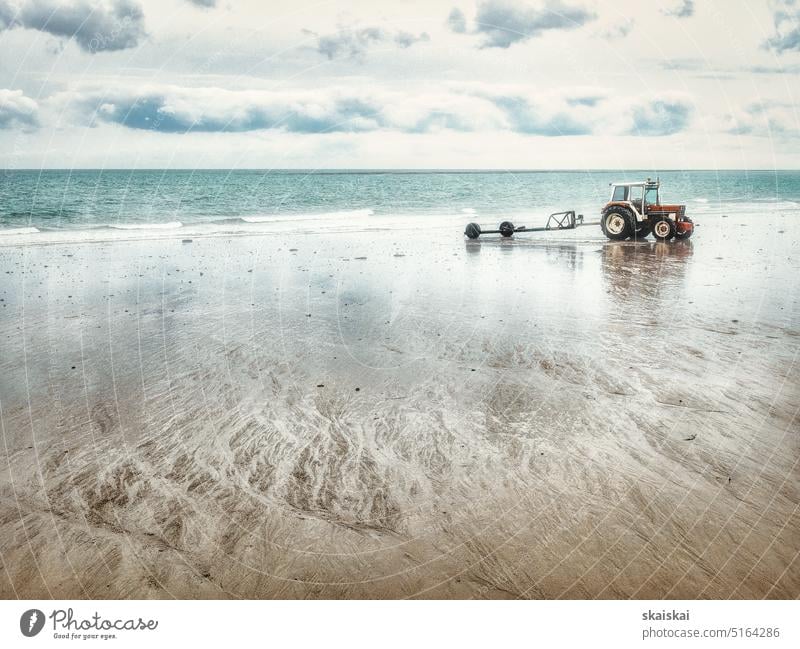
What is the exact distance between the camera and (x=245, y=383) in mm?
7402

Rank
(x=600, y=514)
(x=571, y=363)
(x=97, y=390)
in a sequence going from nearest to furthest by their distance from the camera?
1. (x=600, y=514)
2. (x=97, y=390)
3. (x=571, y=363)

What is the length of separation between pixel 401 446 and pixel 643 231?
62.6 feet

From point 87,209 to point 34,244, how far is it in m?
20.8

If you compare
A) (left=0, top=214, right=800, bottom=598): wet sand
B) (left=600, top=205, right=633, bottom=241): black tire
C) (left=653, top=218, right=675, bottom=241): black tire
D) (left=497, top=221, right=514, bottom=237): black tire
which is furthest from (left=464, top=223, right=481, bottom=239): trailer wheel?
(left=0, top=214, right=800, bottom=598): wet sand

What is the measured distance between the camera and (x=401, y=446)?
569 centimetres

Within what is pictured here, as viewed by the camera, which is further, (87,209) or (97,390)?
(87,209)

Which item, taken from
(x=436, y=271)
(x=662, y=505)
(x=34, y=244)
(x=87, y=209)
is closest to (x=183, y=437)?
(x=662, y=505)

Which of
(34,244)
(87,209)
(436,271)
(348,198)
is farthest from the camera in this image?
(348,198)

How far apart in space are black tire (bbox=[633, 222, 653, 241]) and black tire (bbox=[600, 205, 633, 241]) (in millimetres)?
326

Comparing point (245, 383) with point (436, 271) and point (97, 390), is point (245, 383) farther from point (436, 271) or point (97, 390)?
point (436, 271)

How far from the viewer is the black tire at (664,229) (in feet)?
70.1

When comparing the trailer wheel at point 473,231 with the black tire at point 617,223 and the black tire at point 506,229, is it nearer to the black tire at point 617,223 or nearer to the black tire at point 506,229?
the black tire at point 506,229

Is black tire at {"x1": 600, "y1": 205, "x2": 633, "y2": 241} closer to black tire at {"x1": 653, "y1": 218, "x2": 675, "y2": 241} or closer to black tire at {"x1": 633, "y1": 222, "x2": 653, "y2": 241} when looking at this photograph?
black tire at {"x1": 633, "y1": 222, "x2": 653, "y2": 241}

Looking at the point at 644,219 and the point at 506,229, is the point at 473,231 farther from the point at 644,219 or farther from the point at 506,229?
the point at 644,219
